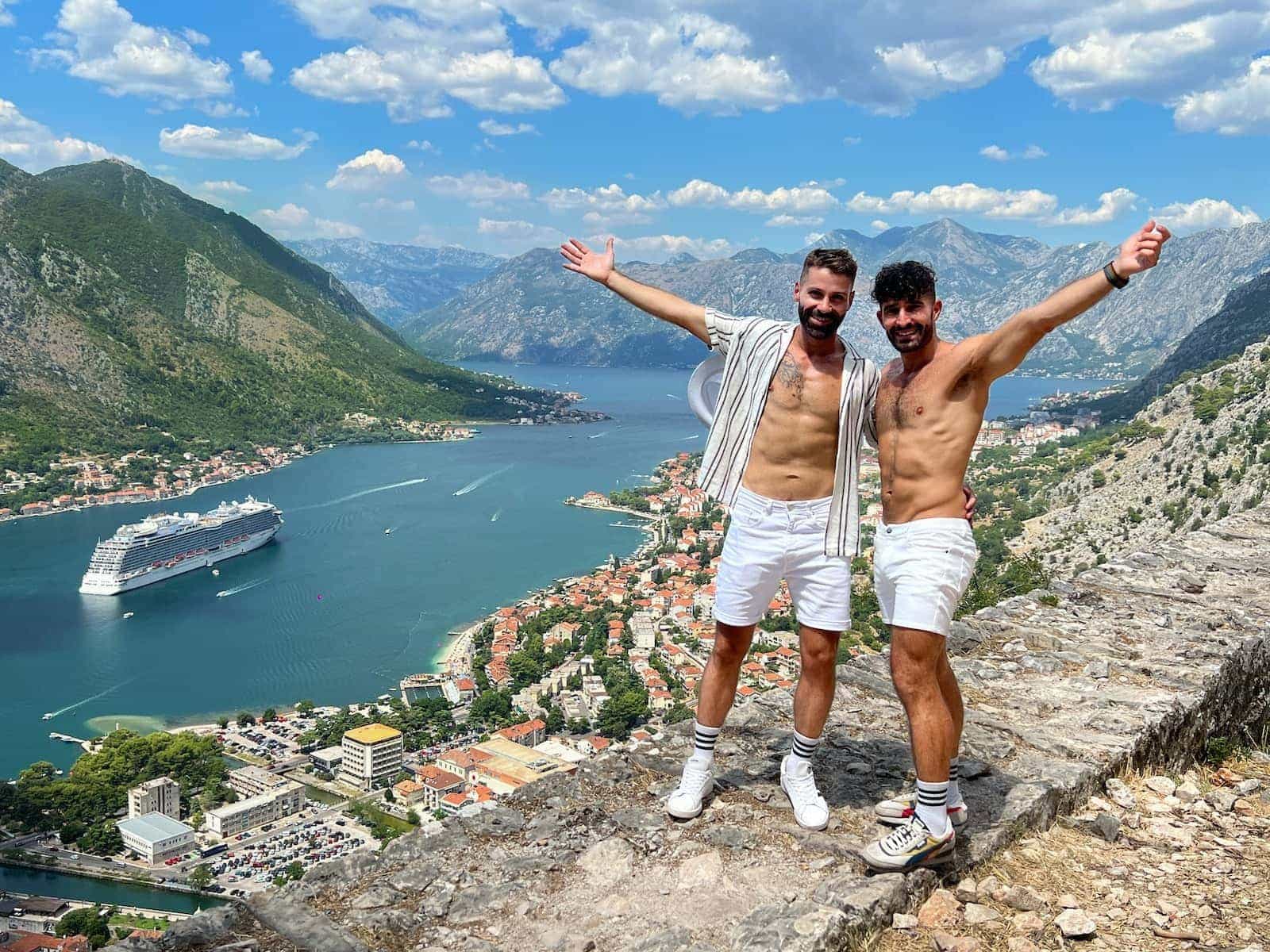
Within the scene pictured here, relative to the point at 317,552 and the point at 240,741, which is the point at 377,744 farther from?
the point at 317,552

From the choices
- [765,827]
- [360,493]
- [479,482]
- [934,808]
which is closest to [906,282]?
[934,808]

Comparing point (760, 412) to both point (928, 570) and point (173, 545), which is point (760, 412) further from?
point (173, 545)

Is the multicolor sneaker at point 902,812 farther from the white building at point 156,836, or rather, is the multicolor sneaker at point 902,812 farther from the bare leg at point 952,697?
the white building at point 156,836

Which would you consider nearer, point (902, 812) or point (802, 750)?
point (902, 812)

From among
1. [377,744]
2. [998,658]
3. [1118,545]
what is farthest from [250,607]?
[998,658]

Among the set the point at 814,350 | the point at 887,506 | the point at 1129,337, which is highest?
the point at 1129,337

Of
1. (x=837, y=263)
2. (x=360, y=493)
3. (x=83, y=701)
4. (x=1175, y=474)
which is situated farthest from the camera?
(x=360, y=493)

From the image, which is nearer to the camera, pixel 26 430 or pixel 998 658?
pixel 998 658
